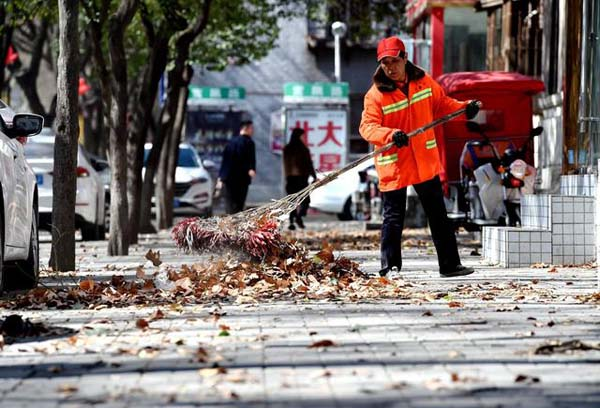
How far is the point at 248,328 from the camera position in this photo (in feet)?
30.3

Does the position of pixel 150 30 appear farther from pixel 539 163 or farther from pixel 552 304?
pixel 552 304

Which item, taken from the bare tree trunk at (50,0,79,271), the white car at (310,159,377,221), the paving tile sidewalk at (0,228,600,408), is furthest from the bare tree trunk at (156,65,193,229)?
the paving tile sidewalk at (0,228,600,408)

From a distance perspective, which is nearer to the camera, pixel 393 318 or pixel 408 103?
pixel 393 318

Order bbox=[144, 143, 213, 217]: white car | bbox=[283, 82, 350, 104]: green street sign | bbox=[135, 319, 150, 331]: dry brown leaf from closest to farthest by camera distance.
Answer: bbox=[135, 319, 150, 331]: dry brown leaf
bbox=[144, 143, 213, 217]: white car
bbox=[283, 82, 350, 104]: green street sign

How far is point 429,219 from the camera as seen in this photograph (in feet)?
43.3

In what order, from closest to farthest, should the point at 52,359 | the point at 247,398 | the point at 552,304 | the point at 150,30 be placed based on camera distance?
1. the point at 247,398
2. the point at 52,359
3. the point at 552,304
4. the point at 150,30

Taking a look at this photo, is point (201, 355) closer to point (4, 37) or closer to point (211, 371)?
point (211, 371)

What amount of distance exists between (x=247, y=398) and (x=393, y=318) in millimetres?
3201

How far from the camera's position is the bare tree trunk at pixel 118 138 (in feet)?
63.5

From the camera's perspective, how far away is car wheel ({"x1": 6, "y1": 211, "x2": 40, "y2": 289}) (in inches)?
517

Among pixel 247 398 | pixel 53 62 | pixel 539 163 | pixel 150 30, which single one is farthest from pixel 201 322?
pixel 53 62

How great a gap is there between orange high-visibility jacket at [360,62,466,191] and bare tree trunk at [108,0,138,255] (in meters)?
6.92

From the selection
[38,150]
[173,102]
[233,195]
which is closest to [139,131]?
[38,150]

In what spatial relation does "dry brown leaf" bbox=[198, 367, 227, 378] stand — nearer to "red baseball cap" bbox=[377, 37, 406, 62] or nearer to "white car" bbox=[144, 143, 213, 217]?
"red baseball cap" bbox=[377, 37, 406, 62]
